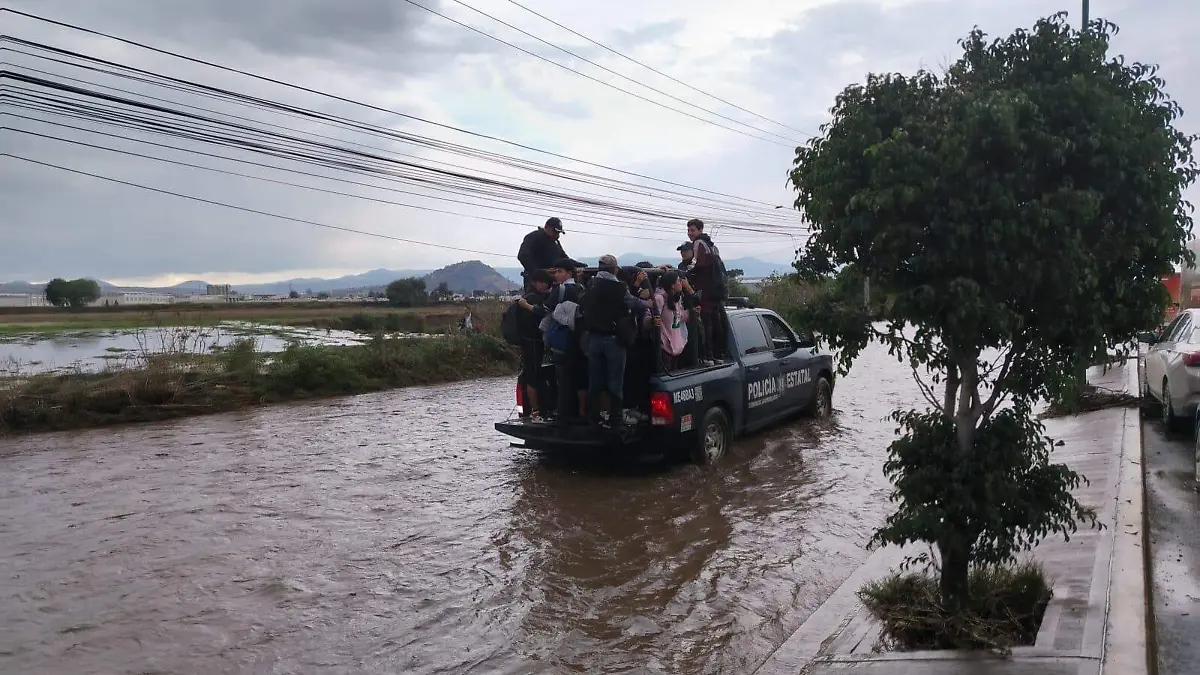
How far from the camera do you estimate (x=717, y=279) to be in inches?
386

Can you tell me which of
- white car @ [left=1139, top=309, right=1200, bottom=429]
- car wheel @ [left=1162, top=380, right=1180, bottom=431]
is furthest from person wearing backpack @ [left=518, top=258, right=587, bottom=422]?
car wheel @ [left=1162, top=380, right=1180, bottom=431]

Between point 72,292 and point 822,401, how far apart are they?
29601 millimetres

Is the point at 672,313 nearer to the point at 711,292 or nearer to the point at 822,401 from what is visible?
the point at 711,292

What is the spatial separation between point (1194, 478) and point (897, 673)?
5835mm

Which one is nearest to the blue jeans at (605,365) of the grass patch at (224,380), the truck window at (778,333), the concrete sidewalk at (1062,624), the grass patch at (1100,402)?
the truck window at (778,333)

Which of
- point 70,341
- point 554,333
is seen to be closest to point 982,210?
point 554,333

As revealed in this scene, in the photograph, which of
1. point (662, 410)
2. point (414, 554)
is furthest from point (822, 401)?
point (414, 554)

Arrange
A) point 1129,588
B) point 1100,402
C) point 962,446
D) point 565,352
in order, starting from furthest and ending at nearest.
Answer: point 1100,402
point 565,352
point 1129,588
point 962,446

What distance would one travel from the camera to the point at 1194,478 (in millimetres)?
8086

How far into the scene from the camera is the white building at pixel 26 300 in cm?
3066

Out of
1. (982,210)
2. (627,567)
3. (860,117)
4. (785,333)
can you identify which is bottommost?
(627,567)

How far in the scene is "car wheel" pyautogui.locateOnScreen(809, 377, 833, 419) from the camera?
11.9m

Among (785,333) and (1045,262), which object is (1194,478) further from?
(1045,262)

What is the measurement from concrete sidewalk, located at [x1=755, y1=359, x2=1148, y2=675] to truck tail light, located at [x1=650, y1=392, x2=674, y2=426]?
2742 millimetres
